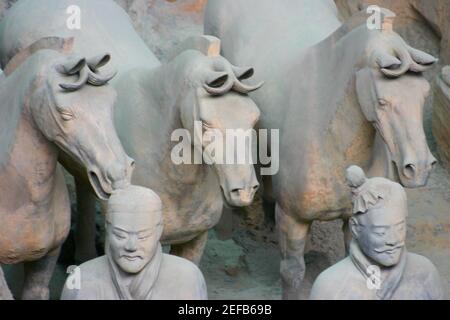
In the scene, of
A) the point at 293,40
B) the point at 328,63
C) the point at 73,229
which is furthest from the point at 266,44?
the point at 73,229

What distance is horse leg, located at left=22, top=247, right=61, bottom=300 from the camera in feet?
28.6

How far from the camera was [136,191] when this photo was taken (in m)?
7.39

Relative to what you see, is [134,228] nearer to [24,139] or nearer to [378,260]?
[378,260]

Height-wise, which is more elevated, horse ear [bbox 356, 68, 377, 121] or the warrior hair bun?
horse ear [bbox 356, 68, 377, 121]

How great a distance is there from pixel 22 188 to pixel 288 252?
1474 millimetres

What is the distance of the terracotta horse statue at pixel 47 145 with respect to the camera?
8.12m

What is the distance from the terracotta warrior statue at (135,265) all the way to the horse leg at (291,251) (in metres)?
1.69

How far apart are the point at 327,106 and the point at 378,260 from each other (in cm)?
162

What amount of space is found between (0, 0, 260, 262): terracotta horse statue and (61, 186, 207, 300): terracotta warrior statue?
841mm

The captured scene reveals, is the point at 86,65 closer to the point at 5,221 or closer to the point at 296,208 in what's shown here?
the point at 5,221

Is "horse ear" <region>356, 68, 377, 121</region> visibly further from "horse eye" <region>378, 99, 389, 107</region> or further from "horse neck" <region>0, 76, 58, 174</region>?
"horse neck" <region>0, 76, 58, 174</region>

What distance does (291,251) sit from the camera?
30.2ft

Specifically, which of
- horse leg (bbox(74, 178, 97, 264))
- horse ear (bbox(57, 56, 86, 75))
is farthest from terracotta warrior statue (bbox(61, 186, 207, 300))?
horse leg (bbox(74, 178, 97, 264))

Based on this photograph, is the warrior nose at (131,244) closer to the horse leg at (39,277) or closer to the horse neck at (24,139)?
the horse neck at (24,139)
